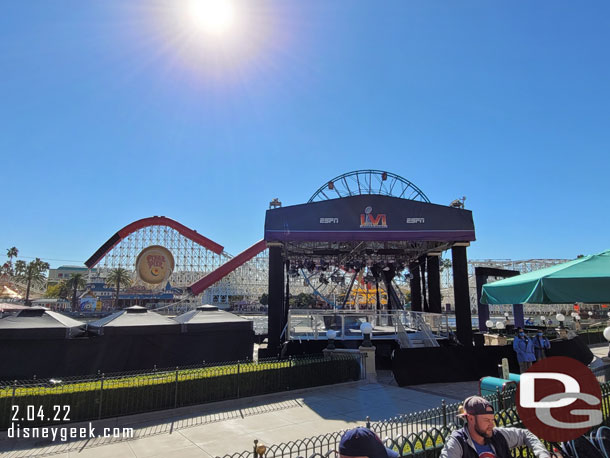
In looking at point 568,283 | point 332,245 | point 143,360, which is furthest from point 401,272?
point 568,283

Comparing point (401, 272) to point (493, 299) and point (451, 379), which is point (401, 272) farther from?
point (493, 299)

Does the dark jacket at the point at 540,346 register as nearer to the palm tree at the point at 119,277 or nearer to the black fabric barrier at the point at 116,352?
the black fabric barrier at the point at 116,352

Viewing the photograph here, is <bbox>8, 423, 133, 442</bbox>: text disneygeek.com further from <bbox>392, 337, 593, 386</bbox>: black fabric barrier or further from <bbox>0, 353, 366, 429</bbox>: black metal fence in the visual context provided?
<bbox>392, 337, 593, 386</bbox>: black fabric barrier

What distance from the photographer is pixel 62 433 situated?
7750 millimetres

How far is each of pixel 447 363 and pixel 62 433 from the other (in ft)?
36.5

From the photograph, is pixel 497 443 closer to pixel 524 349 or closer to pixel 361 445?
pixel 361 445

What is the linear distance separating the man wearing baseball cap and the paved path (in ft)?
15.4

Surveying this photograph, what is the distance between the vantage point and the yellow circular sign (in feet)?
210

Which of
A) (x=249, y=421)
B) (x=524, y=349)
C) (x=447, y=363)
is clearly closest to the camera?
(x=249, y=421)

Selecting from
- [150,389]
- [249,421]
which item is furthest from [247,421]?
[150,389]

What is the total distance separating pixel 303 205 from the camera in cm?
1614

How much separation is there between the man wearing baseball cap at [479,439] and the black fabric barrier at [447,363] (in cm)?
920

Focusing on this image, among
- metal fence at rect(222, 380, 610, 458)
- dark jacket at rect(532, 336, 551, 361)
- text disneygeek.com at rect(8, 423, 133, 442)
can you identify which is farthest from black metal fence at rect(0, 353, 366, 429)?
dark jacket at rect(532, 336, 551, 361)

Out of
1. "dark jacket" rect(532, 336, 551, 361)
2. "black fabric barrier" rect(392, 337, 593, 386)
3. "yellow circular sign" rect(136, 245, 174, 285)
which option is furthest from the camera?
"yellow circular sign" rect(136, 245, 174, 285)
